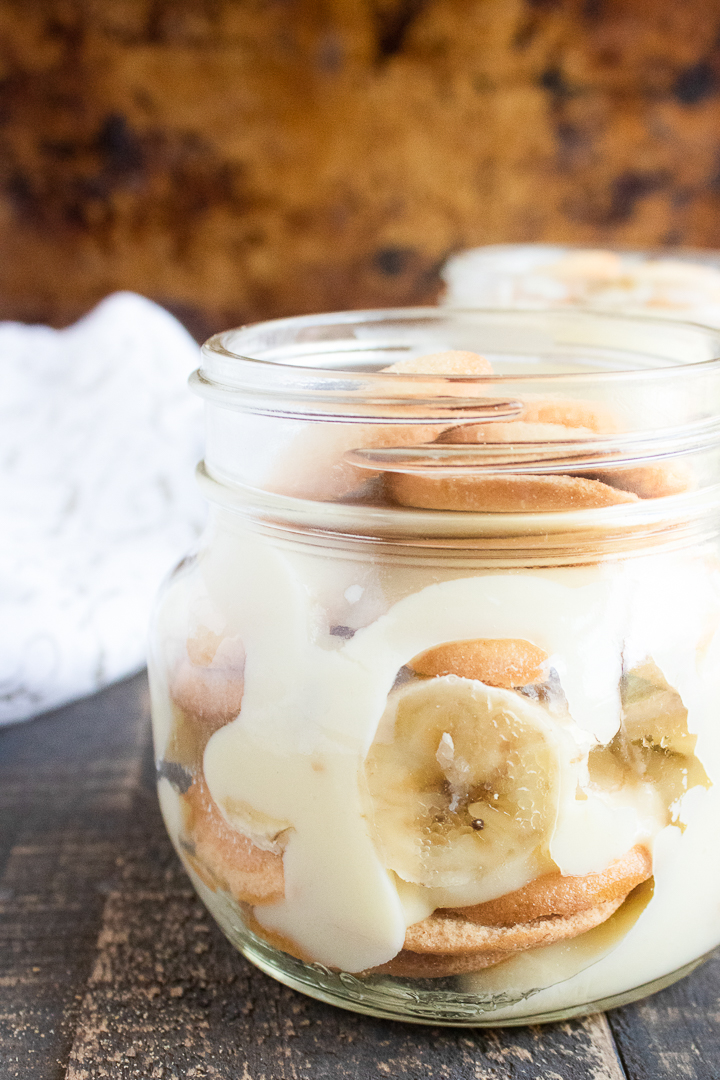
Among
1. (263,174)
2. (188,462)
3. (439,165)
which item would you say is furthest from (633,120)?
(188,462)

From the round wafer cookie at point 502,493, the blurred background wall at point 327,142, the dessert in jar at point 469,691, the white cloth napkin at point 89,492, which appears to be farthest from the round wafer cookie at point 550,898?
the blurred background wall at point 327,142

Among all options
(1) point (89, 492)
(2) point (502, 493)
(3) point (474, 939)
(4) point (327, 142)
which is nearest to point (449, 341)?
(2) point (502, 493)

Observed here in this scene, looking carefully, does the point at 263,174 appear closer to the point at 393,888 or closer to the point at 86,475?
the point at 86,475

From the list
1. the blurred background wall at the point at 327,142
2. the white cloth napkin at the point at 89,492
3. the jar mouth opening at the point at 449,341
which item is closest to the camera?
the jar mouth opening at the point at 449,341

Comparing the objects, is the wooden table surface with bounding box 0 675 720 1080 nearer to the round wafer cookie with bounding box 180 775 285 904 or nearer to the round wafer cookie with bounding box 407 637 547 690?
the round wafer cookie with bounding box 180 775 285 904

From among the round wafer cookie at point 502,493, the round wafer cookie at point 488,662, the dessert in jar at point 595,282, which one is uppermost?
the round wafer cookie at point 502,493

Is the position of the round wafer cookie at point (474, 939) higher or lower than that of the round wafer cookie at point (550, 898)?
lower

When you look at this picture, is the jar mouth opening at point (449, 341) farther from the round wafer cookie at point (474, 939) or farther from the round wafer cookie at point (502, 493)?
the round wafer cookie at point (474, 939)

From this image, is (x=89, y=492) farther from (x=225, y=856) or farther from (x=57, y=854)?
(x=225, y=856)
